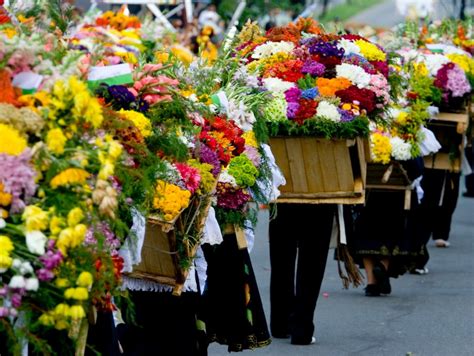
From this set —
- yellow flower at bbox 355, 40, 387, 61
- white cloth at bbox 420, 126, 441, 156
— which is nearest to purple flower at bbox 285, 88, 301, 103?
yellow flower at bbox 355, 40, 387, 61

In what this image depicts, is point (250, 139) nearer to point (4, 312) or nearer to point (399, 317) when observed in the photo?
point (399, 317)

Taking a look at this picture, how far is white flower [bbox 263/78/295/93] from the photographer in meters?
9.10

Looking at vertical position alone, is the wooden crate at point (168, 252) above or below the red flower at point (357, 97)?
below

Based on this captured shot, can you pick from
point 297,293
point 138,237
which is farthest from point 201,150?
point 297,293

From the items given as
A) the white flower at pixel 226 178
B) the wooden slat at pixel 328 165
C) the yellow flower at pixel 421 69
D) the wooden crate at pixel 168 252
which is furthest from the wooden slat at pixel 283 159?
the yellow flower at pixel 421 69

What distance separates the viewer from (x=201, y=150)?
716cm

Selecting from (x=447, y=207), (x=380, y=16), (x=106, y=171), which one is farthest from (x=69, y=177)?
(x=380, y=16)

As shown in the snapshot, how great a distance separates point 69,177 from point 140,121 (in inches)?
46.9

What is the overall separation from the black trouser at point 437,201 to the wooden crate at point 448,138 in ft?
0.45

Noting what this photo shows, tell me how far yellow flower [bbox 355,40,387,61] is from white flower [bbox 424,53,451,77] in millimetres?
2591

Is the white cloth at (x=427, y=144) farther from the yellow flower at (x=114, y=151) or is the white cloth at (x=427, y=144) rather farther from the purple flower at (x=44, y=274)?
the purple flower at (x=44, y=274)

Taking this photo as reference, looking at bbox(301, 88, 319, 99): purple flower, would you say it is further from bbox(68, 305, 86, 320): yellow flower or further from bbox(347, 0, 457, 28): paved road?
bbox(347, 0, 457, 28): paved road

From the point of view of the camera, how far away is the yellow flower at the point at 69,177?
460 cm

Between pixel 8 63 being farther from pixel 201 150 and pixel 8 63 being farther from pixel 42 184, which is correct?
pixel 201 150
